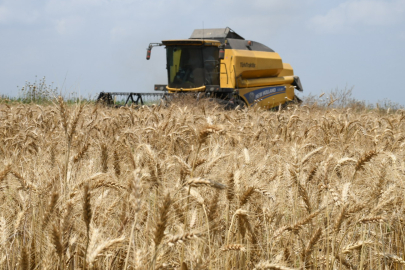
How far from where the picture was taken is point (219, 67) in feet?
45.7

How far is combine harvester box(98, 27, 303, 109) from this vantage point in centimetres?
1345

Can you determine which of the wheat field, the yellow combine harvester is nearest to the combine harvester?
the yellow combine harvester

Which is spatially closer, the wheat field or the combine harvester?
the wheat field

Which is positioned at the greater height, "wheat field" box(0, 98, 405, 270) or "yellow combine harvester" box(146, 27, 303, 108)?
"yellow combine harvester" box(146, 27, 303, 108)

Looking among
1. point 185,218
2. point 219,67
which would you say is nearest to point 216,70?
point 219,67

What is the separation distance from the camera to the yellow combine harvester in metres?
13.5

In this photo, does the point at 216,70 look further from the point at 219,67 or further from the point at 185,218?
the point at 185,218

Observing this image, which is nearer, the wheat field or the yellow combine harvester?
the wheat field

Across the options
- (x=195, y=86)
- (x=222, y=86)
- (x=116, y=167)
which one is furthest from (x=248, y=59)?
(x=116, y=167)

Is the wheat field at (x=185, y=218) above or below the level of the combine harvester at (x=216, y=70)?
below

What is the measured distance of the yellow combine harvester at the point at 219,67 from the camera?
44.3 ft

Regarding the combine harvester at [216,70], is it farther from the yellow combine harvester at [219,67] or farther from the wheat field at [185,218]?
the wheat field at [185,218]

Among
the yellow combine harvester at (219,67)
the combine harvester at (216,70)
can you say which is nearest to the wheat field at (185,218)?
the combine harvester at (216,70)

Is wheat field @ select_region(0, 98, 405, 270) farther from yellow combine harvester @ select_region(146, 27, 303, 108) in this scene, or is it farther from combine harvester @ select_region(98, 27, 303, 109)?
yellow combine harvester @ select_region(146, 27, 303, 108)
